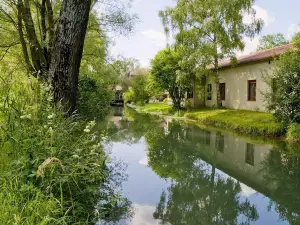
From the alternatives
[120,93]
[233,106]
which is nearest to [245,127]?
[233,106]

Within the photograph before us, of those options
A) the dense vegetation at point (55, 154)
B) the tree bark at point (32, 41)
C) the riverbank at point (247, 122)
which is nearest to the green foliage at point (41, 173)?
the dense vegetation at point (55, 154)

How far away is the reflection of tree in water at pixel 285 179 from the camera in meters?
5.06

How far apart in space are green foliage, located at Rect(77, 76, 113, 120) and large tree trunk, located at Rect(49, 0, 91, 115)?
592 cm

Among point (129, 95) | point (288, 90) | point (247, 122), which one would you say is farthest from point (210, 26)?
point (129, 95)

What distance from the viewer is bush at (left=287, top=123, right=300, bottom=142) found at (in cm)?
1174

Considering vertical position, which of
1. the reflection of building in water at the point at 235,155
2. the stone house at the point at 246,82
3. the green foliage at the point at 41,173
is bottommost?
the reflection of building in water at the point at 235,155

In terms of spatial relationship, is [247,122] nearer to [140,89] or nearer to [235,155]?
[235,155]

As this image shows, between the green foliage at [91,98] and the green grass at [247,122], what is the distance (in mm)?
6360

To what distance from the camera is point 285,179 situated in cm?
693

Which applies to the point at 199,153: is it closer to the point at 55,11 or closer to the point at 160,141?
the point at 160,141

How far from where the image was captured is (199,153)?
9984 mm

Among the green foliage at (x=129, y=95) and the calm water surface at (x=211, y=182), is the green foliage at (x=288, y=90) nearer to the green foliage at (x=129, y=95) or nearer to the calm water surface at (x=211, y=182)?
the calm water surface at (x=211, y=182)

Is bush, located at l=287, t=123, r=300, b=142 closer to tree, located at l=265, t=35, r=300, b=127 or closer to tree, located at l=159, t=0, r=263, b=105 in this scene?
tree, located at l=265, t=35, r=300, b=127

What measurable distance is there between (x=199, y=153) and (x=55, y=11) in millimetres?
6760
